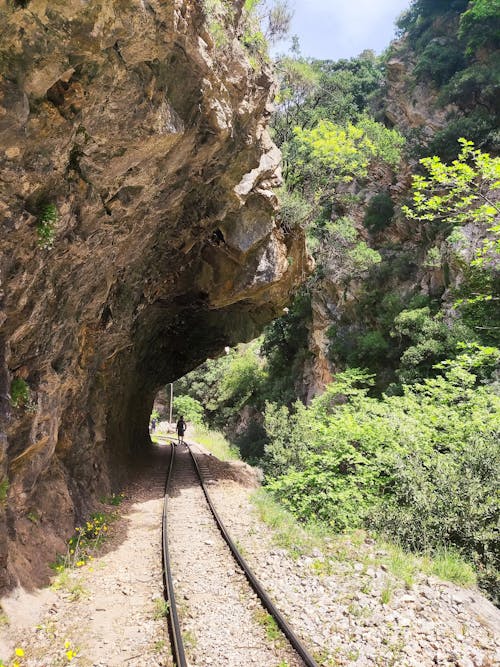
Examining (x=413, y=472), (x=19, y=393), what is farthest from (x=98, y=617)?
(x=413, y=472)

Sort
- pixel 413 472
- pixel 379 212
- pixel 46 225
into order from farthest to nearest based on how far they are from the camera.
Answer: pixel 379 212
pixel 413 472
pixel 46 225

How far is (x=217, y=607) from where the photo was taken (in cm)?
591

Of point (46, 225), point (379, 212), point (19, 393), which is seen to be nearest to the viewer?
point (46, 225)

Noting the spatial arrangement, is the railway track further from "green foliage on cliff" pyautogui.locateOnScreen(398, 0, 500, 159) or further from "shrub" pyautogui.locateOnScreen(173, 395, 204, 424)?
"shrub" pyautogui.locateOnScreen(173, 395, 204, 424)

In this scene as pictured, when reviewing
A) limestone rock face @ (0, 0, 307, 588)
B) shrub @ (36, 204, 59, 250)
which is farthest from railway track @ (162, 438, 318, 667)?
shrub @ (36, 204, 59, 250)

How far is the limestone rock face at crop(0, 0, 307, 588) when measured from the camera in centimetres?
474

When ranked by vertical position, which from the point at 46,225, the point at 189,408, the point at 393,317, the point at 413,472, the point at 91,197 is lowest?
the point at 189,408

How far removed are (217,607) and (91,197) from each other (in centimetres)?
606

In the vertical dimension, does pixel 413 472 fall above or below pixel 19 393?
below

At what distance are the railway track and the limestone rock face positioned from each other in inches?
84.1

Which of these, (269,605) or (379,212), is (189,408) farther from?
(269,605)

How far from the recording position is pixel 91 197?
255 inches

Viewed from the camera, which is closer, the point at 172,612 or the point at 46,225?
the point at 172,612

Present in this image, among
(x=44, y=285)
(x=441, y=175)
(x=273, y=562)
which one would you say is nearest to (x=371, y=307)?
(x=441, y=175)
